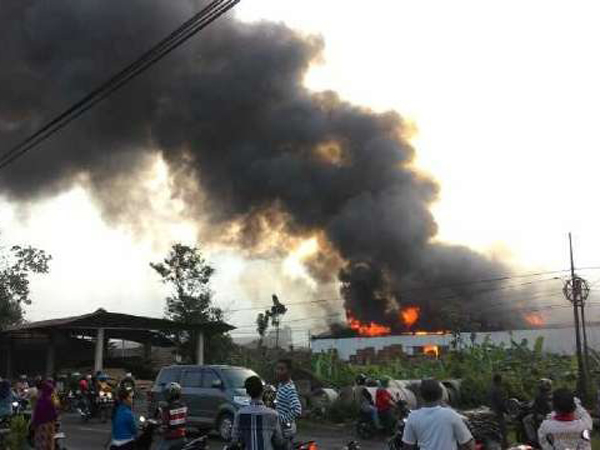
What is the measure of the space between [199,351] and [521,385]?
14.4 metres

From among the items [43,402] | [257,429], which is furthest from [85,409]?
[257,429]

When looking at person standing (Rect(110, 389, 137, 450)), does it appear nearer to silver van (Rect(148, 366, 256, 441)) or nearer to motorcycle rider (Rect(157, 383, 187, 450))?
motorcycle rider (Rect(157, 383, 187, 450))

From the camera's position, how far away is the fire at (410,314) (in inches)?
2208

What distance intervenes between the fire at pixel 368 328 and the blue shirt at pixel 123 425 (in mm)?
51467

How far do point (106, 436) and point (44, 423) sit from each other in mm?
6423

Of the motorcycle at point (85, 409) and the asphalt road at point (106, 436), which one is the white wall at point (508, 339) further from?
the motorcycle at point (85, 409)

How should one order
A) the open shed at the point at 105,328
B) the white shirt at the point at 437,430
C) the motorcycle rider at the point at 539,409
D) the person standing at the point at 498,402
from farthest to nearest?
the open shed at the point at 105,328
the person standing at the point at 498,402
the motorcycle rider at the point at 539,409
the white shirt at the point at 437,430

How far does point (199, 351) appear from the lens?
29.3 m

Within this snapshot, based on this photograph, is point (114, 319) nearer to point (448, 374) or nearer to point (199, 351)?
point (199, 351)

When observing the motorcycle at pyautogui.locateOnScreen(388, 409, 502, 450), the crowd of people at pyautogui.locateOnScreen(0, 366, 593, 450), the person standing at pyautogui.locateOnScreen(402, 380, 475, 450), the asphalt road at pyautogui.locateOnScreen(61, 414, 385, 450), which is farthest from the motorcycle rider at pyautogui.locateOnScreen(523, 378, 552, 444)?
the person standing at pyautogui.locateOnScreen(402, 380, 475, 450)

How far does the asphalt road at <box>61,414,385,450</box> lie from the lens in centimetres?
1416

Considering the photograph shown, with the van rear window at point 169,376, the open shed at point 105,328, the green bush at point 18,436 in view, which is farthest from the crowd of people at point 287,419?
the open shed at point 105,328

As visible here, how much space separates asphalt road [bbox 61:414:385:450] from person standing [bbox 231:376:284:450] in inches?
350

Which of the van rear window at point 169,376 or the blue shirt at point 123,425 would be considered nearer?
the blue shirt at point 123,425
